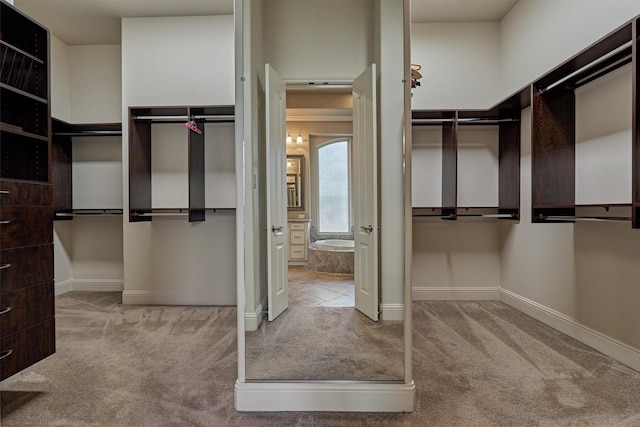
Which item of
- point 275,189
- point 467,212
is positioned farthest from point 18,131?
point 467,212

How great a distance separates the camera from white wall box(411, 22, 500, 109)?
3.51 meters

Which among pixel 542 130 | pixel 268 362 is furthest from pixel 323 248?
pixel 542 130

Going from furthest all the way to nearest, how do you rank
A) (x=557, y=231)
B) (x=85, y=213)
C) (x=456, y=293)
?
1. (x=85, y=213)
2. (x=456, y=293)
3. (x=557, y=231)

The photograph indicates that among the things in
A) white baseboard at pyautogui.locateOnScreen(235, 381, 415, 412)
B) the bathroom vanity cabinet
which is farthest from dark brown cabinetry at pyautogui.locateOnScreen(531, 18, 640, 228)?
the bathroom vanity cabinet

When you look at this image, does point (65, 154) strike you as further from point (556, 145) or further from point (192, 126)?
point (556, 145)

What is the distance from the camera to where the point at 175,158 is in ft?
11.7

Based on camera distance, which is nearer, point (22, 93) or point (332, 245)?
point (22, 93)

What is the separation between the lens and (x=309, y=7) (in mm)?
1991

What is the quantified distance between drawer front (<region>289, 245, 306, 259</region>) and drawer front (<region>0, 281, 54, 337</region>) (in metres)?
1.47

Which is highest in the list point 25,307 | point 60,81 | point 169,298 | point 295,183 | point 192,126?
point 60,81

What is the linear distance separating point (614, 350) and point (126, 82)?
507 centimetres

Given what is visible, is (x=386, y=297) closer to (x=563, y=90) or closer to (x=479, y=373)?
(x=479, y=373)

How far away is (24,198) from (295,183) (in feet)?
4.97

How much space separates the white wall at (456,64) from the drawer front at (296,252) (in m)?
2.35
